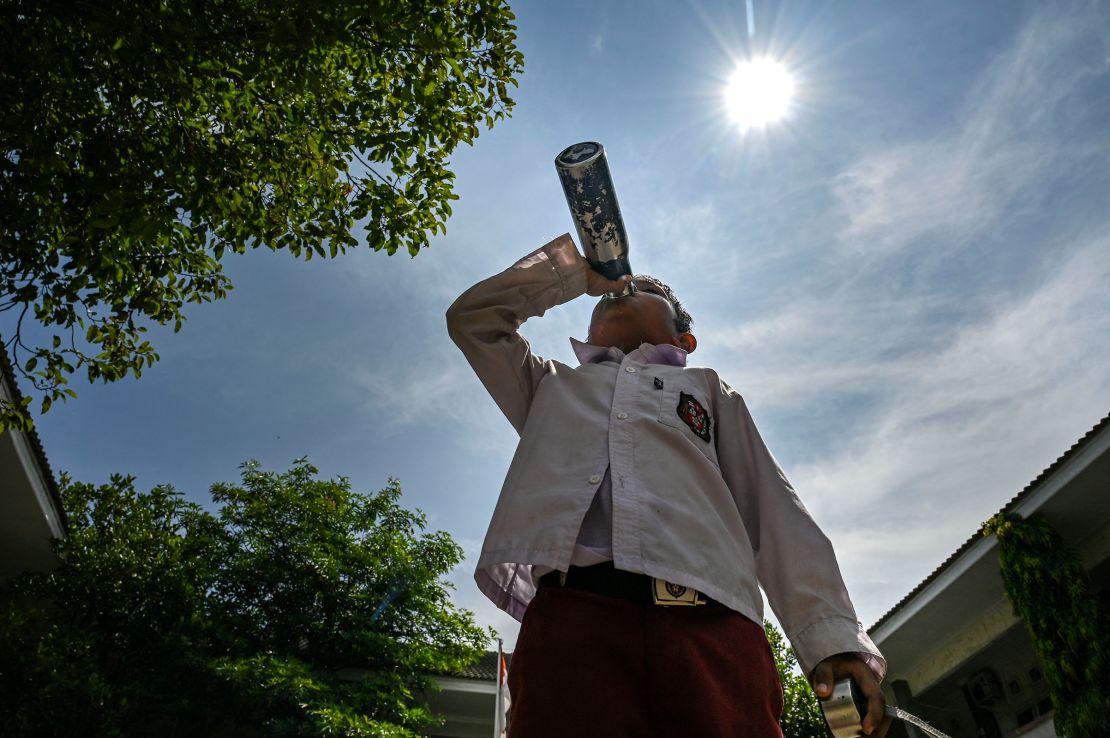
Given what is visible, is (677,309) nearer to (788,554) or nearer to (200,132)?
(788,554)

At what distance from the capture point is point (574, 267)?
2.11 m

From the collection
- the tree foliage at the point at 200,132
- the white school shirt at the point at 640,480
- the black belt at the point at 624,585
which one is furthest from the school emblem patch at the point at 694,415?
the tree foliage at the point at 200,132

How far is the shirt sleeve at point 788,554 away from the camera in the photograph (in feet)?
4.72

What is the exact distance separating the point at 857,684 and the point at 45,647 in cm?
873

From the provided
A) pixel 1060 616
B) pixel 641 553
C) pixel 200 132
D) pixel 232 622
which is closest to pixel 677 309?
pixel 641 553

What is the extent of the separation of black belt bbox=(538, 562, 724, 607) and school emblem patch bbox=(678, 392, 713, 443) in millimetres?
511

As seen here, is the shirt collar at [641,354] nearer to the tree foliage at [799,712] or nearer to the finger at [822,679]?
the finger at [822,679]

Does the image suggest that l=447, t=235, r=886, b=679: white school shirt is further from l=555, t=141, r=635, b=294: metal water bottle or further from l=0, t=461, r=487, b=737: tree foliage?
l=0, t=461, r=487, b=737: tree foliage

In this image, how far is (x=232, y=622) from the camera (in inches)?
362

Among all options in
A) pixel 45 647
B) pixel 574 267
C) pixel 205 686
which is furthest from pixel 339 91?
pixel 205 686

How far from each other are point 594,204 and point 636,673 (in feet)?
4.54

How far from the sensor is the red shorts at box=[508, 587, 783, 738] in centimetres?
121

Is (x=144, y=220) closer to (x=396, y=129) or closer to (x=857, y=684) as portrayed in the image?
(x=396, y=129)

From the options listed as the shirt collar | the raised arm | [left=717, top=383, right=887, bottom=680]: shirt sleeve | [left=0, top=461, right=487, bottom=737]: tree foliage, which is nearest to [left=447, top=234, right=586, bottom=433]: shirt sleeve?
the raised arm
